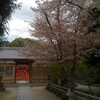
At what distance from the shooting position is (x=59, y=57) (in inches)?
1006

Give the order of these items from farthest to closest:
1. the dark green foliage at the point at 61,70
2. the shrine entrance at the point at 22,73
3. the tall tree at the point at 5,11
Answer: the shrine entrance at the point at 22,73 < the dark green foliage at the point at 61,70 < the tall tree at the point at 5,11

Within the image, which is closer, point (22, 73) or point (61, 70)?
point (61, 70)

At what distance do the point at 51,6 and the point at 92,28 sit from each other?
12.1ft

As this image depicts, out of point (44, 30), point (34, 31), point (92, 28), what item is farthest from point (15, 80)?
point (92, 28)

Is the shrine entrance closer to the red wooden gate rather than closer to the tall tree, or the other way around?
the red wooden gate

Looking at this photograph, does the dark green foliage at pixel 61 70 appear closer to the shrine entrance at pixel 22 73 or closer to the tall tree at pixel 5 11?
the tall tree at pixel 5 11

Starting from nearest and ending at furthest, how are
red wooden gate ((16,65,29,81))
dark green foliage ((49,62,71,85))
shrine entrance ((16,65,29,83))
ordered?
dark green foliage ((49,62,71,85)), shrine entrance ((16,65,29,83)), red wooden gate ((16,65,29,81))

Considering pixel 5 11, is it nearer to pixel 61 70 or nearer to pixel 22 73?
pixel 61 70

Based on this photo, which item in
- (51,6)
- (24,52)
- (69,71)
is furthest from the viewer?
(24,52)

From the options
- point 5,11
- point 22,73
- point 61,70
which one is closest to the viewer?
point 5,11

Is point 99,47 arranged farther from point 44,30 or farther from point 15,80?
point 15,80

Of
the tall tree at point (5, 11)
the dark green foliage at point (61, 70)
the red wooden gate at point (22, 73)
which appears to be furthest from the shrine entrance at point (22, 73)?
the tall tree at point (5, 11)

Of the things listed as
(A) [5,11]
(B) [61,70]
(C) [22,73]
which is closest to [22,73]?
(C) [22,73]

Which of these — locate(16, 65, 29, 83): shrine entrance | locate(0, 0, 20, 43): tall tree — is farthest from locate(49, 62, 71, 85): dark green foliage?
locate(16, 65, 29, 83): shrine entrance
